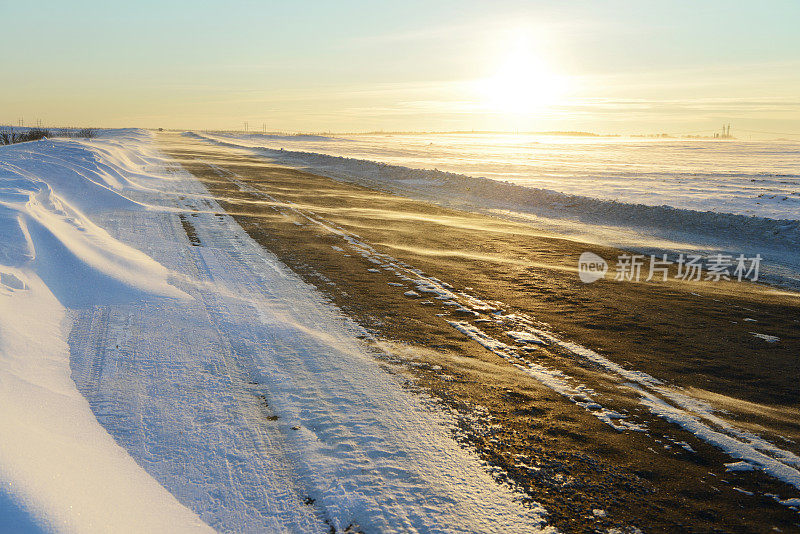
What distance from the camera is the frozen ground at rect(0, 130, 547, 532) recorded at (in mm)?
2605

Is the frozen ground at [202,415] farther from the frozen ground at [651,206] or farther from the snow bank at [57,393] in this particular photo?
the frozen ground at [651,206]

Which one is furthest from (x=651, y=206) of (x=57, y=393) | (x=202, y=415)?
(x=57, y=393)

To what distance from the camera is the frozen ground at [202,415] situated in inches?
103

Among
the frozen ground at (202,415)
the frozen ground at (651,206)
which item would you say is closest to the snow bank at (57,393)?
the frozen ground at (202,415)

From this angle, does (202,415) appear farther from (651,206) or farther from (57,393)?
(651,206)

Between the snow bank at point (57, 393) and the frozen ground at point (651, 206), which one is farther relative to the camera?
the frozen ground at point (651, 206)

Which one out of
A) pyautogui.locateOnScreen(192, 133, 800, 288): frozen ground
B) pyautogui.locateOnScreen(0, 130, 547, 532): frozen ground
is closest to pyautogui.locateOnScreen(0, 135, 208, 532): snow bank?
pyautogui.locateOnScreen(0, 130, 547, 532): frozen ground

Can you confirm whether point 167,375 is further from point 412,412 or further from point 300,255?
point 300,255

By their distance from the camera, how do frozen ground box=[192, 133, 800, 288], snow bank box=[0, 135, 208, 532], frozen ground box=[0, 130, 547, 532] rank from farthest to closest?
frozen ground box=[192, 133, 800, 288]
frozen ground box=[0, 130, 547, 532]
snow bank box=[0, 135, 208, 532]

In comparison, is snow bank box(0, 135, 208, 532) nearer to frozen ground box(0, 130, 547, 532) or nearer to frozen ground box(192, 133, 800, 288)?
frozen ground box(0, 130, 547, 532)

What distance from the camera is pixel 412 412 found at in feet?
11.9

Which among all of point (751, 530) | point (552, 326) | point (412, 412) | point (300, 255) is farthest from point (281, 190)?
point (751, 530)

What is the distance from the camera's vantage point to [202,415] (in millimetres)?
3490

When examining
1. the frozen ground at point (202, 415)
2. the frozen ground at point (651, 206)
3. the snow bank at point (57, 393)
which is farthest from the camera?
the frozen ground at point (651, 206)
